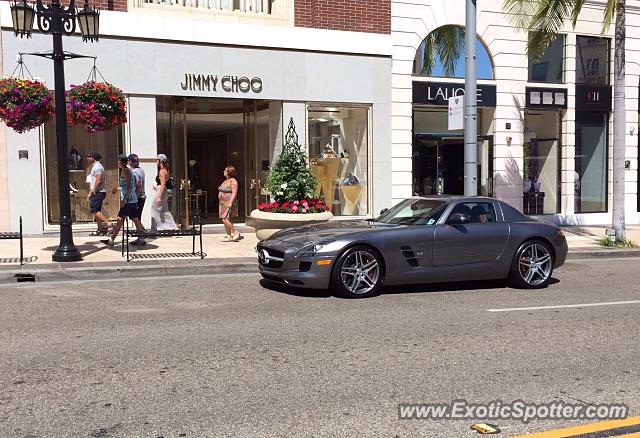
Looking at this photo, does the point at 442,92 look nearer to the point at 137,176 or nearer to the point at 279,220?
the point at 279,220

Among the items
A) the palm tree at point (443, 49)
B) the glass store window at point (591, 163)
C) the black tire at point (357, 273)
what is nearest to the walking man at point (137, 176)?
the black tire at point (357, 273)

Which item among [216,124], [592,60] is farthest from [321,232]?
[592,60]

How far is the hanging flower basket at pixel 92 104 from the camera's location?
11.9m

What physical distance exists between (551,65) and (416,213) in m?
12.8

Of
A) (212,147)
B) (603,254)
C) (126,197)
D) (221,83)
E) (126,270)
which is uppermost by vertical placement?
(221,83)

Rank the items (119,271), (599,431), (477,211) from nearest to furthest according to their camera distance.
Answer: (599,431) → (477,211) → (119,271)

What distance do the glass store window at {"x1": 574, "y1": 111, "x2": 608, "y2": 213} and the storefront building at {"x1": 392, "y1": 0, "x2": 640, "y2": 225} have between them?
33 millimetres

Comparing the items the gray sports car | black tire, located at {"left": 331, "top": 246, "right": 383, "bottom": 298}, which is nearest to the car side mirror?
the gray sports car

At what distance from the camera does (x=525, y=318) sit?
24.6 ft

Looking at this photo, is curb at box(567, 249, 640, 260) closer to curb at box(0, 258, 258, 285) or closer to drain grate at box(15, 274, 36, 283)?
curb at box(0, 258, 258, 285)

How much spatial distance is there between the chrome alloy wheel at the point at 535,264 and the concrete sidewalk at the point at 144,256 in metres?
4.58

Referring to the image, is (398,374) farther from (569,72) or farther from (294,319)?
(569,72)

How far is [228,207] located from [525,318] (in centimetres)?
812

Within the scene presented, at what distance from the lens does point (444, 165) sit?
1938 cm
